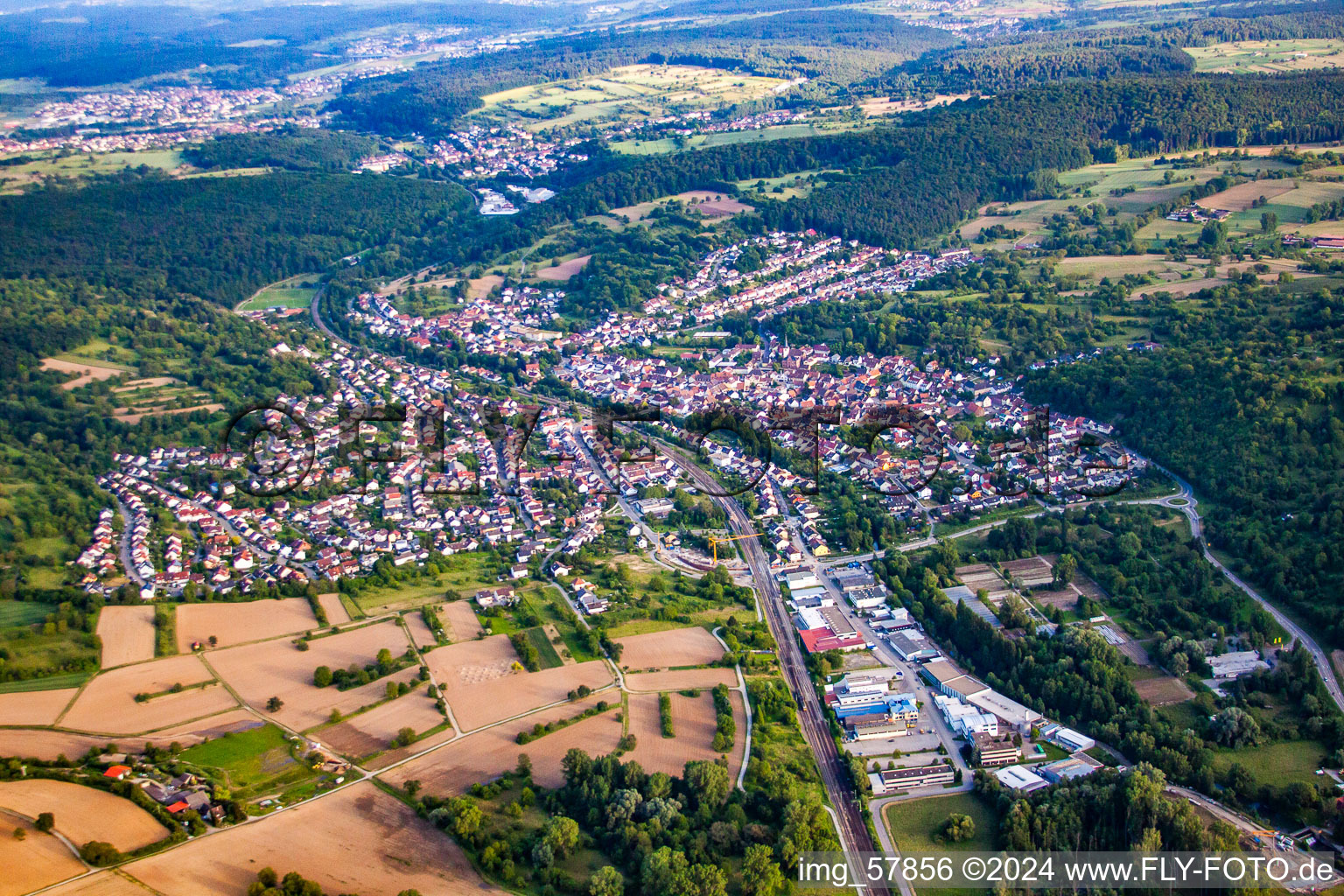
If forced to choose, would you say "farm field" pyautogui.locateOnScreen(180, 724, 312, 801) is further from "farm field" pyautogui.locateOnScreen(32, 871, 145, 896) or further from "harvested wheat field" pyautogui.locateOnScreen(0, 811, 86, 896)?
"harvested wheat field" pyautogui.locateOnScreen(0, 811, 86, 896)

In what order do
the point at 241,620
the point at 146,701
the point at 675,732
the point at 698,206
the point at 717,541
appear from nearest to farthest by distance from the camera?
the point at 675,732 < the point at 146,701 < the point at 241,620 < the point at 717,541 < the point at 698,206

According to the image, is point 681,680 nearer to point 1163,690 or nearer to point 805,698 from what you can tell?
point 805,698

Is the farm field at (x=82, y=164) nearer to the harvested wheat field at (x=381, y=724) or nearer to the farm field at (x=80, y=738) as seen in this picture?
the farm field at (x=80, y=738)

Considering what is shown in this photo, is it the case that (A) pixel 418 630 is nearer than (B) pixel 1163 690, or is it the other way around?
(B) pixel 1163 690

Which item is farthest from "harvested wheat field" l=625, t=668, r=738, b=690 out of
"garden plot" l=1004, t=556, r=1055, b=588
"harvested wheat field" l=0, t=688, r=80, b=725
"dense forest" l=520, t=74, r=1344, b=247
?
"dense forest" l=520, t=74, r=1344, b=247

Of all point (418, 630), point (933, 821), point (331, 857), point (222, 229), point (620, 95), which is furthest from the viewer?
point (620, 95)

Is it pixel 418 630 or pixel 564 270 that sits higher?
pixel 564 270

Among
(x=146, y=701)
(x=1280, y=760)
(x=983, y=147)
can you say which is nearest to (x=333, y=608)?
(x=146, y=701)

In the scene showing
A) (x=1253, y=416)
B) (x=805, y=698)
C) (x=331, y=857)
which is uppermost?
(x=1253, y=416)
